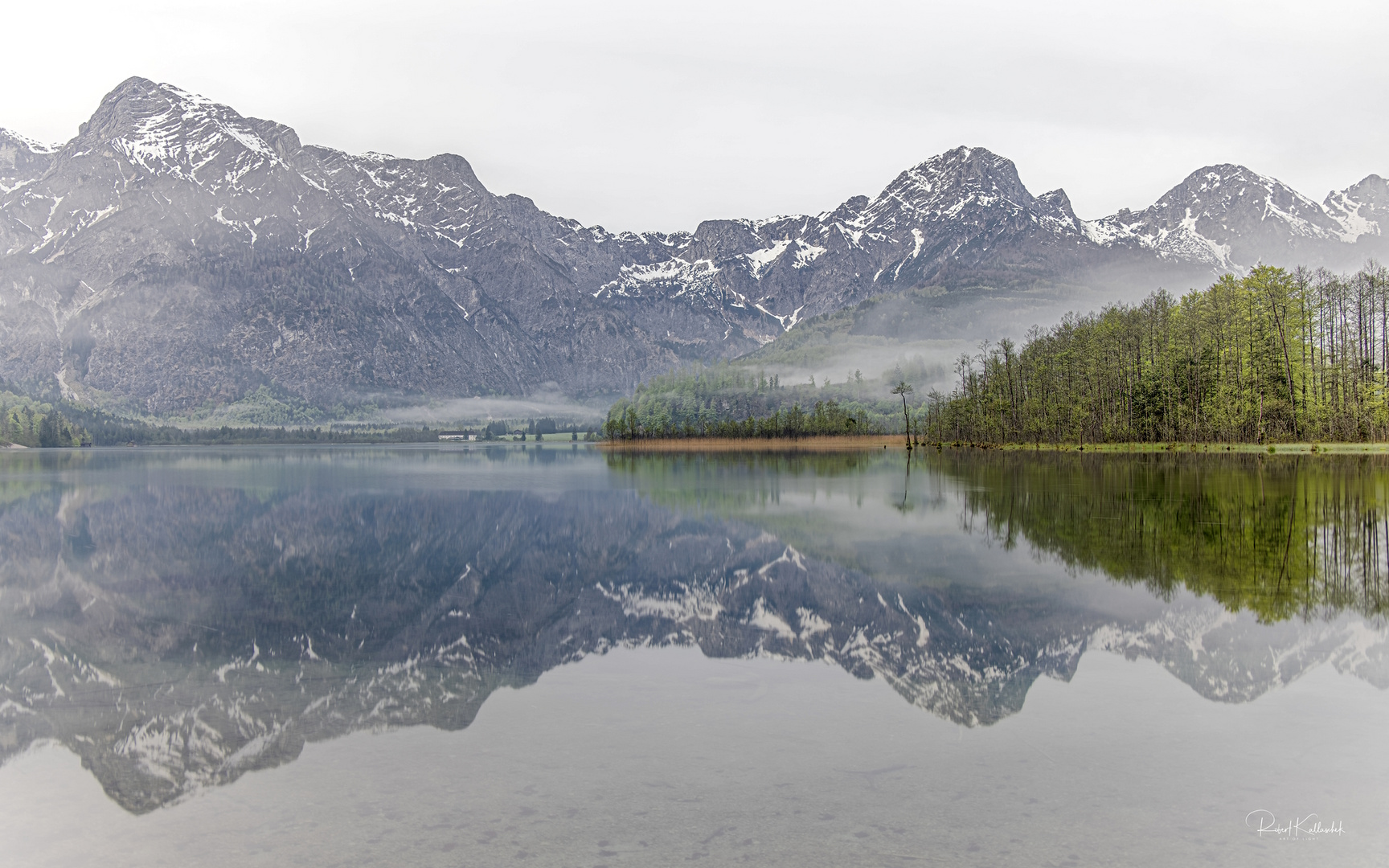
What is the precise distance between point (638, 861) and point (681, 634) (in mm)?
9966

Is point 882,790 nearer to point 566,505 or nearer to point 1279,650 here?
point 1279,650

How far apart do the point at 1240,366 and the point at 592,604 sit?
101 meters

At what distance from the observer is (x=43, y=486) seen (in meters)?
69.5

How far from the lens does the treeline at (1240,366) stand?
316 feet

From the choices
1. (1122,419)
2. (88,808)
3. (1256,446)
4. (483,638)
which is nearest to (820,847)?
(88,808)

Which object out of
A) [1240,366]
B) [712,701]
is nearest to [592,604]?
[712,701]
